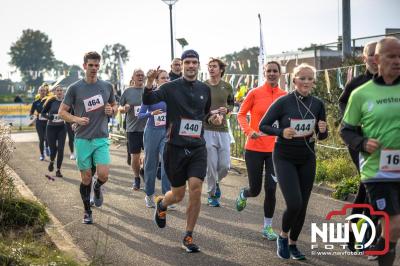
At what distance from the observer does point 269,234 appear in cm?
766

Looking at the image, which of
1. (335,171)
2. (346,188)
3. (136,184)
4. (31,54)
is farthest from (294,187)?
(31,54)

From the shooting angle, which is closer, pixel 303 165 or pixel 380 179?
pixel 380 179

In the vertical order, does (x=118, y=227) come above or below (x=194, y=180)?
below

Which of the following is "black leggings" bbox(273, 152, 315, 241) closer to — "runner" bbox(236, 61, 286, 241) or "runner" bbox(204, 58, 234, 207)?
"runner" bbox(236, 61, 286, 241)

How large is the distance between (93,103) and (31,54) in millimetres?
133680

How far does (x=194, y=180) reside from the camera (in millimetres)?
7023

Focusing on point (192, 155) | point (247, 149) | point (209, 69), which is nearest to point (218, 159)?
point (209, 69)

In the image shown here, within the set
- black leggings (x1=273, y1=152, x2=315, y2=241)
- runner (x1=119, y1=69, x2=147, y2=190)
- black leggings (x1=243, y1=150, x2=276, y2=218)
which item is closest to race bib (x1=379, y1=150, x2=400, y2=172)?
black leggings (x1=273, y1=152, x2=315, y2=241)

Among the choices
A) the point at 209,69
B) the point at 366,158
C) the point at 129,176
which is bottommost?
the point at 129,176

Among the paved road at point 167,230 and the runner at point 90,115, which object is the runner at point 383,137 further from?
the runner at point 90,115

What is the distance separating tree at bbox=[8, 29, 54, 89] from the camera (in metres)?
137

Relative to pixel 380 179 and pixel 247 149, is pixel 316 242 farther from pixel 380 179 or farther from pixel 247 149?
pixel 380 179

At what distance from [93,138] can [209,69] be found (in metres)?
2.02

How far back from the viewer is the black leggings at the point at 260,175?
7.72 meters
